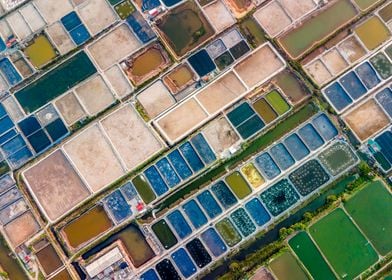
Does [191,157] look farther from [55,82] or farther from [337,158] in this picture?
[55,82]

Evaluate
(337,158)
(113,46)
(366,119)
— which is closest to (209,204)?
(337,158)

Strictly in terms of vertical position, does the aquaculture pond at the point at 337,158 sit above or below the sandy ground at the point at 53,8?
below

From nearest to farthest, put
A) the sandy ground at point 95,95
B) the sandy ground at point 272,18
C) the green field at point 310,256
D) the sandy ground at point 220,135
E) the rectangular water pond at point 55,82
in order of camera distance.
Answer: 1. the green field at point 310,256
2. the sandy ground at point 220,135
3. the sandy ground at point 95,95
4. the rectangular water pond at point 55,82
5. the sandy ground at point 272,18

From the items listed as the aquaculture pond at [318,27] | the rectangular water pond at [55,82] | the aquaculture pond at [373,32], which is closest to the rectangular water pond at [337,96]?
the aquaculture pond at [318,27]

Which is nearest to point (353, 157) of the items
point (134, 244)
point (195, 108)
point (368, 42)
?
point (368, 42)

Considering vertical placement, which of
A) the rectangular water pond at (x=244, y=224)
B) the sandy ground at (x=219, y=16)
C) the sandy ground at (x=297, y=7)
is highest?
the sandy ground at (x=219, y=16)

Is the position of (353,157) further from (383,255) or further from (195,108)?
(195,108)

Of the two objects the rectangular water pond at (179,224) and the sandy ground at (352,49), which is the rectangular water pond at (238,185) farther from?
the sandy ground at (352,49)
